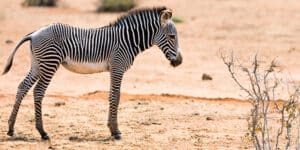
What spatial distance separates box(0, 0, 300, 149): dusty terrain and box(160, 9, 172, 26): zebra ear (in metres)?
1.63

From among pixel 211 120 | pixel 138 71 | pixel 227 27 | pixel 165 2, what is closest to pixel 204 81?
pixel 138 71

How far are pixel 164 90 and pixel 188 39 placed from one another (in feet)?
23.0

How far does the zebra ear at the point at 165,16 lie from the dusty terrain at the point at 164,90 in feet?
5.35

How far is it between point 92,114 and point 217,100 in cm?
269

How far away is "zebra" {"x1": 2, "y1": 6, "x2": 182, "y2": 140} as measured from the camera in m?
10.0

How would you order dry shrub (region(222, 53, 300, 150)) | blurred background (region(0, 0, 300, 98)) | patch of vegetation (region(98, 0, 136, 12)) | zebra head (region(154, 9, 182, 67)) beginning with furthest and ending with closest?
patch of vegetation (region(98, 0, 136, 12)) → blurred background (region(0, 0, 300, 98)) → zebra head (region(154, 9, 182, 67)) → dry shrub (region(222, 53, 300, 150))

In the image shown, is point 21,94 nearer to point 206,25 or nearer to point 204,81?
point 204,81

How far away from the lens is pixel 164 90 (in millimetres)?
14758

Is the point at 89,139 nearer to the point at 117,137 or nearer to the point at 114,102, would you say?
the point at 117,137

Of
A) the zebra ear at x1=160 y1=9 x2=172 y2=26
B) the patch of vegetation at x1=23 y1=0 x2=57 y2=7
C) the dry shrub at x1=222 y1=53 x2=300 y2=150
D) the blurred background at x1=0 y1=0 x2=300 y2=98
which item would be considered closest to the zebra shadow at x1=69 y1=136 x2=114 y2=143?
the zebra ear at x1=160 y1=9 x2=172 y2=26

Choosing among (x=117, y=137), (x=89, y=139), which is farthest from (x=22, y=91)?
(x=117, y=137)

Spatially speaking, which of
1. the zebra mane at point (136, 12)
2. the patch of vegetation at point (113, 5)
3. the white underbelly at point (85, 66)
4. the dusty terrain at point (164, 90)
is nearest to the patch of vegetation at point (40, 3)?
the dusty terrain at point (164, 90)

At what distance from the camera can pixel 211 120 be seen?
11883 mm

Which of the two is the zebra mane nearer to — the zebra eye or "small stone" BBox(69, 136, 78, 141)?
the zebra eye
